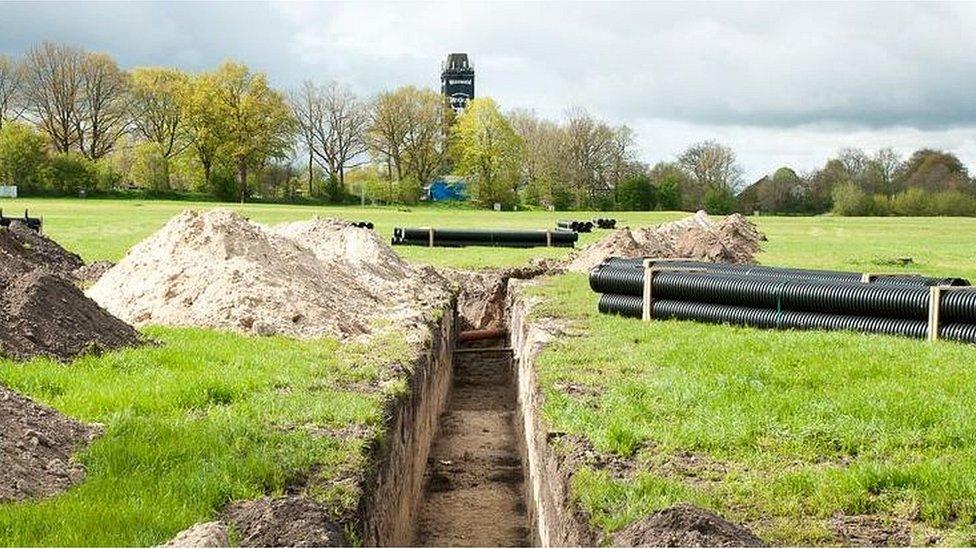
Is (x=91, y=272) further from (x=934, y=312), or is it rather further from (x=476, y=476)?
(x=934, y=312)

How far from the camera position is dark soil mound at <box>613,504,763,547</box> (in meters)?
4.82

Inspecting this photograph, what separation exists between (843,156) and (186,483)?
8850 cm

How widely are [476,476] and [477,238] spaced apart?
71.6ft

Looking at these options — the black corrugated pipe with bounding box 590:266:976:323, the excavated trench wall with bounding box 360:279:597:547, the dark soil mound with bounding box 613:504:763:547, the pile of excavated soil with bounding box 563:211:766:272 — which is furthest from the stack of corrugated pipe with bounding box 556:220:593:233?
the dark soil mound with bounding box 613:504:763:547

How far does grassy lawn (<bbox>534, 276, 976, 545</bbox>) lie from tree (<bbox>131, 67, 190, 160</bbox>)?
6873 centimetres

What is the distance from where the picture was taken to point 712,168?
8819 centimetres

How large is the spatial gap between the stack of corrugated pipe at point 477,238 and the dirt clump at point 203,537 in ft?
90.2

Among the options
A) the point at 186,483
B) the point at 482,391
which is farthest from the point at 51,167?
the point at 186,483

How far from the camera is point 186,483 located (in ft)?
19.6

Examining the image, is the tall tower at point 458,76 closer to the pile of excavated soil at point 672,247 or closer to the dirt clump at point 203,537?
the pile of excavated soil at point 672,247

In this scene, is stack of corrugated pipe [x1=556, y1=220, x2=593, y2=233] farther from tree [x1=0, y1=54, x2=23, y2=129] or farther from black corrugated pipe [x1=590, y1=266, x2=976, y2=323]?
tree [x1=0, y1=54, x2=23, y2=129]

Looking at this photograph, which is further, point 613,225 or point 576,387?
point 613,225

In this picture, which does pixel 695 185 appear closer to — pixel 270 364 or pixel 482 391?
pixel 482 391

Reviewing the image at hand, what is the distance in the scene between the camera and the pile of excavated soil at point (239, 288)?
12953mm
